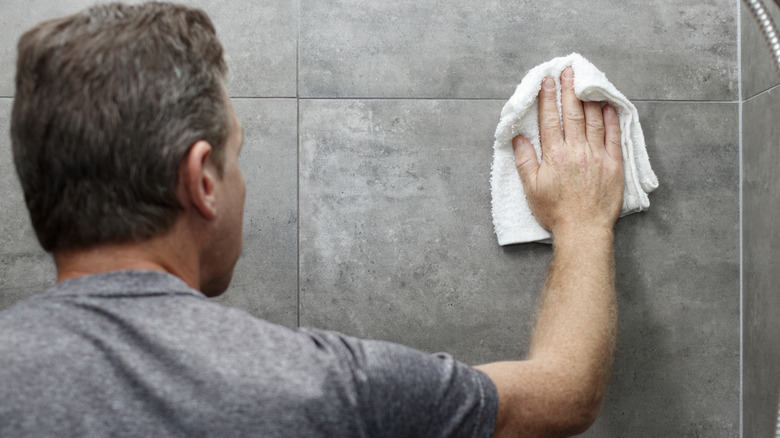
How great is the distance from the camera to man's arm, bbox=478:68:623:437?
770 mm

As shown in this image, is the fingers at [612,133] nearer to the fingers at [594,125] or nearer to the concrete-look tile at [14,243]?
the fingers at [594,125]

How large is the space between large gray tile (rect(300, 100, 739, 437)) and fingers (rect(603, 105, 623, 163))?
9 centimetres

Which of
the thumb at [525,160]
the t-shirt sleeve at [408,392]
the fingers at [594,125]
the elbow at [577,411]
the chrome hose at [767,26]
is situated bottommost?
the elbow at [577,411]

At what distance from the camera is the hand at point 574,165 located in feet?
3.10

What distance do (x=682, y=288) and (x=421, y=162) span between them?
0.50m

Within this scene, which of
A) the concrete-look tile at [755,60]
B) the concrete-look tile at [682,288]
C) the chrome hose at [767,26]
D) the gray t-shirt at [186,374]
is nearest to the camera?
the gray t-shirt at [186,374]

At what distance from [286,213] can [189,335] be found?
49 cm

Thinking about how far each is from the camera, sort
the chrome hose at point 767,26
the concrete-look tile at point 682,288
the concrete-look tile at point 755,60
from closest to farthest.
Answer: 1. the chrome hose at point 767,26
2. the concrete-look tile at point 755,60
3. the concrete-look tile at point 682,288

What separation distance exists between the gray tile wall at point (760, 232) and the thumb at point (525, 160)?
14.3 inches

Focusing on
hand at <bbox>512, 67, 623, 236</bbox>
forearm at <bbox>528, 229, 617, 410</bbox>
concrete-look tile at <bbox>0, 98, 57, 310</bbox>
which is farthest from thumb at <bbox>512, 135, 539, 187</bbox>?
concrete-look tile at <bbox>0, 98, 57, 310</bbox>

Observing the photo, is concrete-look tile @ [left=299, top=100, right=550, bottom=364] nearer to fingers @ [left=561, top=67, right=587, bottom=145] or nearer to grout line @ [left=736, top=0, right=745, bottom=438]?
fingers @ [left=561, top=67, right=587, bottom=145]

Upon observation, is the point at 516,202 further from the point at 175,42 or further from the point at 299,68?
the point at 175,42

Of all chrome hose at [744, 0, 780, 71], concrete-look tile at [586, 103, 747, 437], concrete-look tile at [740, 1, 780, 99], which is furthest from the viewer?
Result: concrete-look tile at [586, 103, 747, 437]

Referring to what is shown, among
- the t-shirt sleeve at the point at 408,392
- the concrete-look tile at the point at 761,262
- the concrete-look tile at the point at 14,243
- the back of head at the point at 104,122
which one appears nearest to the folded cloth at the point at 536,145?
the concrete-look tile at the point at 761,262
